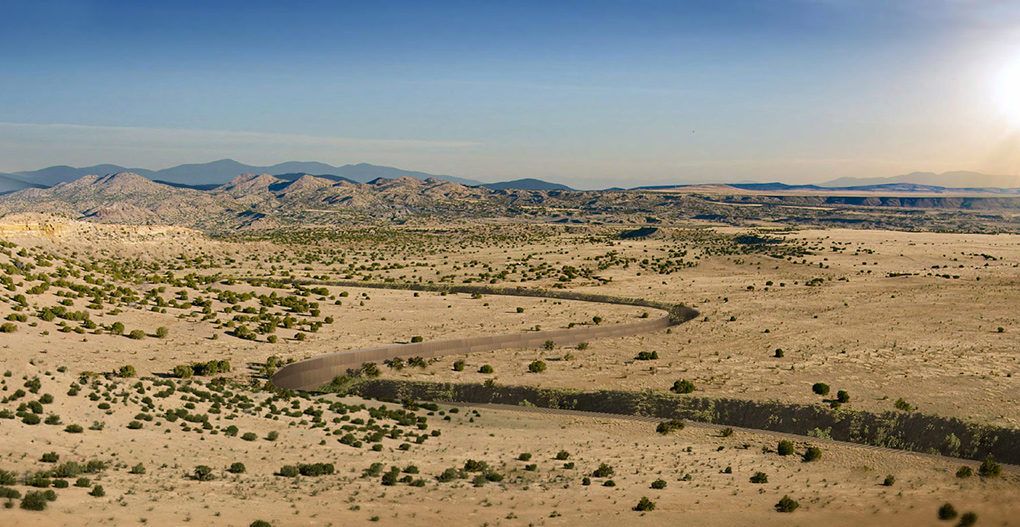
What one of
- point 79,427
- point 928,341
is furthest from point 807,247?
point 79,427

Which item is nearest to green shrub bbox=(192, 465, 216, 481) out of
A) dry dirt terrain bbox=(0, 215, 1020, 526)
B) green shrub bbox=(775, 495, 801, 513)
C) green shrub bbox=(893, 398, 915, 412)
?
dry dirt terrain bbox=(0, 215, 1020, 526)

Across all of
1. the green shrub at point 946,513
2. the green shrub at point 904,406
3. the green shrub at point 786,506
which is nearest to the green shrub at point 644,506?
the green shrub at point 786,506

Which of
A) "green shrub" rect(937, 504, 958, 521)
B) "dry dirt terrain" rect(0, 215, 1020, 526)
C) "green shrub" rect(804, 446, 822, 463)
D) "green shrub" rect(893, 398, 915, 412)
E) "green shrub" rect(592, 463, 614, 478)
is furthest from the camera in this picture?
"green shrub" rect(893, 398, 915, 412)

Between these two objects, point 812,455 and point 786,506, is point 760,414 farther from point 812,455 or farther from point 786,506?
point 786,506

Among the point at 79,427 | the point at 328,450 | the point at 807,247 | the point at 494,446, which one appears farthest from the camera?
the point at 807,247

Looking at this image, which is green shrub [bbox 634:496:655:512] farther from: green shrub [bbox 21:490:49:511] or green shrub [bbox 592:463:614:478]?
green shrub [bbox 21:490:49:511]

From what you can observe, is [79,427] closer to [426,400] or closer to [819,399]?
[426,400]

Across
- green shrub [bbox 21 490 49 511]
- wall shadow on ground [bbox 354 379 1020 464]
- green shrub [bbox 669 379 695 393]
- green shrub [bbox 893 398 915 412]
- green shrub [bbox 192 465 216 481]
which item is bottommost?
wall shadow on ground [bbox 354 379 1020 464]

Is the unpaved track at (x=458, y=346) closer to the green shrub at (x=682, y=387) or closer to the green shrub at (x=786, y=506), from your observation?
the green shrub at (x=682, y=387)
